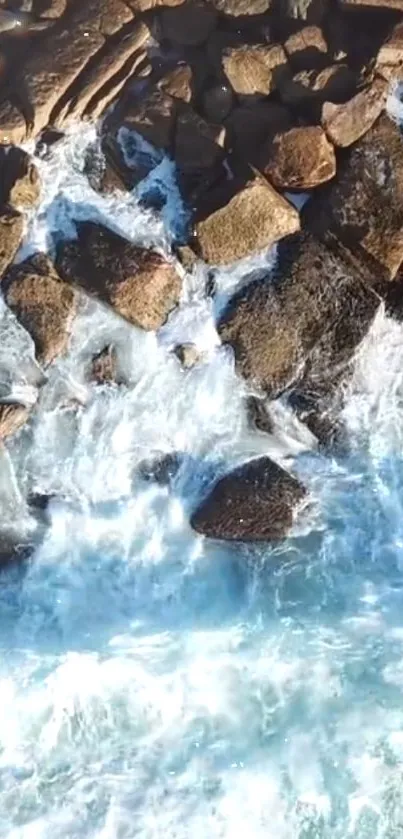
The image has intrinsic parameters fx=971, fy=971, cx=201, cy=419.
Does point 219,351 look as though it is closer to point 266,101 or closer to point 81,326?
point 81,326

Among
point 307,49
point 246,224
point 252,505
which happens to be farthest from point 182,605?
point 307,49

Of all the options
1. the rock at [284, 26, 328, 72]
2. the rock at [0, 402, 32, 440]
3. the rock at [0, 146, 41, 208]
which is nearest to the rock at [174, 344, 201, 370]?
the rock at [0, 402, 32, 440]

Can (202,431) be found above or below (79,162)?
below

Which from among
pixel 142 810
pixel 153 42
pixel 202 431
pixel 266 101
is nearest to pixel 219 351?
pixel 202 431

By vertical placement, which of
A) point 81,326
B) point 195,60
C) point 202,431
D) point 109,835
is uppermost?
point 195,60

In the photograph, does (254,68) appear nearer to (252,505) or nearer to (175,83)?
(175,83)

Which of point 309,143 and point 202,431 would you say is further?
point 202,431
